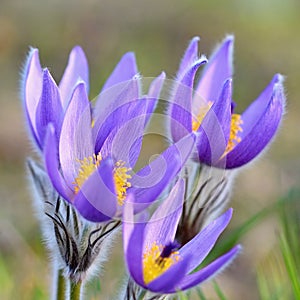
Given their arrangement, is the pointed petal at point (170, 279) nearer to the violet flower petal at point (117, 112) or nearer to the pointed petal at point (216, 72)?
the violet flower petal at point (117, 112)

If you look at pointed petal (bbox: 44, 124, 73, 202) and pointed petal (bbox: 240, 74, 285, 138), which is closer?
pointed petal (bbox: 44, 124, 73, 202)

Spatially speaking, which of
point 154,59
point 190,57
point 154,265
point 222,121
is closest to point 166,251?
point 154,265

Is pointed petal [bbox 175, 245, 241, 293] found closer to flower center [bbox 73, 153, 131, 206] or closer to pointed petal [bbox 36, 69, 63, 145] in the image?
flower center [bbox 73, 153, 131, 206]

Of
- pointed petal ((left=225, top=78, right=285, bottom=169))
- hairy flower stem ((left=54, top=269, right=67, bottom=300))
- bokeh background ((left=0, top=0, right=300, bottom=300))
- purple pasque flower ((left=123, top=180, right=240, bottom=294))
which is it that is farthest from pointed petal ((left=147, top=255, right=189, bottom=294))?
bokeh background ((left=0, top=0, right=300, bottom=300))

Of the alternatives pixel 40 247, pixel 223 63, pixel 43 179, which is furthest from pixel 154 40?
pixel 43 179

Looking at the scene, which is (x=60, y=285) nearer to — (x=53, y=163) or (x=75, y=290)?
(x=75, y=290)

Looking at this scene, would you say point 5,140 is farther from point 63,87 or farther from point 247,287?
point 63,87
